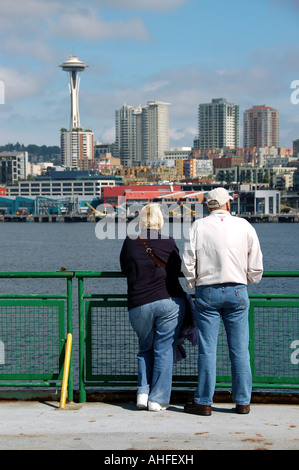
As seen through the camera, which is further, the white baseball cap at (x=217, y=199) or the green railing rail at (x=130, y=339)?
the green railing rail at (x=130, y=339)

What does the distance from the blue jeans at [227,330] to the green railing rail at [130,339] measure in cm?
43

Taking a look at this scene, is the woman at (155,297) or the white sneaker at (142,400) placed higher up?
the woman at (155,297)

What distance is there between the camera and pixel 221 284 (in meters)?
5.73

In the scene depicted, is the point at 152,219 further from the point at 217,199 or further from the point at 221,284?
the point at 221,284

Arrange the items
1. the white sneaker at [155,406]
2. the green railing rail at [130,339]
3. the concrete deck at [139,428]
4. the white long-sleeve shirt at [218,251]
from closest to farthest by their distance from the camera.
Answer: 1. the concrete deck at [139,428]
2. the white long-sleeve shirt at [218,251]
3. the white sneaker at [155,406]
4. the green railing rail at [130,339]

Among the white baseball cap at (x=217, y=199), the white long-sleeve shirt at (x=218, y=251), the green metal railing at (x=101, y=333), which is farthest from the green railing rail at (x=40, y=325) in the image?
the white baseball cap at (x=217, y=199)

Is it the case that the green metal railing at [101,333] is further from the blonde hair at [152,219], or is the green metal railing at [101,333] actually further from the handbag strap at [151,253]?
the blonde hair at [152,219]

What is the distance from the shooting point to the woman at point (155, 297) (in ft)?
19.3

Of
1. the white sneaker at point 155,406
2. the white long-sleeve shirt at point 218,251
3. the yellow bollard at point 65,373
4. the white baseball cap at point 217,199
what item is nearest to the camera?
the white long-sleeve shirt at point 218,251

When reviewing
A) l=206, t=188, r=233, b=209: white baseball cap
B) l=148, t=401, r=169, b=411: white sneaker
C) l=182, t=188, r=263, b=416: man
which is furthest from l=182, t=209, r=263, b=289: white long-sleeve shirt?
l=148, t=401, r=169, b=411: white sneaker

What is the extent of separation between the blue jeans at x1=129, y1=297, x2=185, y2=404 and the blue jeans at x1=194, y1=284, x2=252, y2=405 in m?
0.21

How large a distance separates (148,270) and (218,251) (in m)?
0.56

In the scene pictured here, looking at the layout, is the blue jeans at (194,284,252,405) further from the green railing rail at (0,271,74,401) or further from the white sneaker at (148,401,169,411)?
the green railing rail at (0,271,74,401)

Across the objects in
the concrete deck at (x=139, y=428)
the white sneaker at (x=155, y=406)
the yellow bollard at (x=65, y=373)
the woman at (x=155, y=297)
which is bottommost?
the concrete deck at (x=139, y=428)
